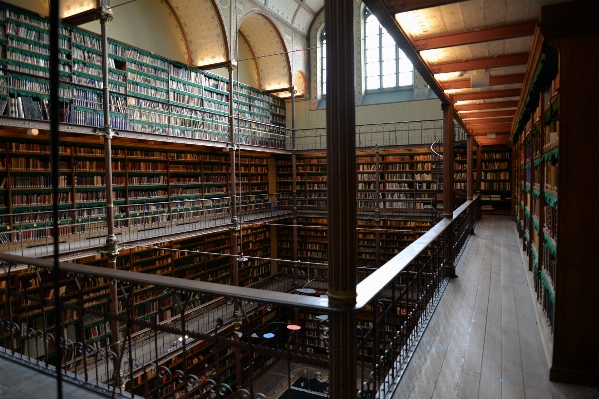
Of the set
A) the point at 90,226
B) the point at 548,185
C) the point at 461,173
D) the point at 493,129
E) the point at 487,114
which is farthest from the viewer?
the point at 461,173

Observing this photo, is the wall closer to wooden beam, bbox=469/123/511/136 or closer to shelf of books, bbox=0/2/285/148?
shelf of books, bbox=0/2/285/148

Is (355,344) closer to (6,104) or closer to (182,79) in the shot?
(6,104)

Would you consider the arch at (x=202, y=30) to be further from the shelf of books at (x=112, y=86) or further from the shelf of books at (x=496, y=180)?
the shelf of books at (x=496, y=180)

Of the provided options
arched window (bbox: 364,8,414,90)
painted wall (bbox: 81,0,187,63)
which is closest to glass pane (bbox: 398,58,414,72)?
arched window (bbox: 364,8,414,90)

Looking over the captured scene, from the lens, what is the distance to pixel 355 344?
4.65ft

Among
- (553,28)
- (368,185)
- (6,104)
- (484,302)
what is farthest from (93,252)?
(368,185)

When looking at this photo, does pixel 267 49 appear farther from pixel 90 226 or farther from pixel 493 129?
pixel 90 226

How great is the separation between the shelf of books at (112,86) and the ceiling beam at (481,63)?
13.4ft

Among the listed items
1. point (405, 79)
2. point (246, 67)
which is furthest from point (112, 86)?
point (405, 79)

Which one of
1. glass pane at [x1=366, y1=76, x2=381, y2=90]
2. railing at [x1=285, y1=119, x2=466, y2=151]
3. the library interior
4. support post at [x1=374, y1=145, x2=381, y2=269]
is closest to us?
the library interior

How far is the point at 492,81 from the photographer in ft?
12.0

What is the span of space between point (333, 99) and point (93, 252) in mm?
5639

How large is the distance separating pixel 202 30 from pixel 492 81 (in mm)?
7406

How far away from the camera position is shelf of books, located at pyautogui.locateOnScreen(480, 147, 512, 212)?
10.3m
